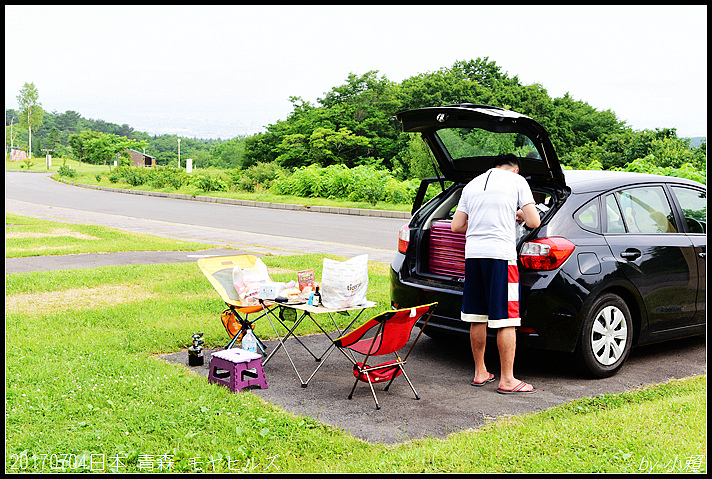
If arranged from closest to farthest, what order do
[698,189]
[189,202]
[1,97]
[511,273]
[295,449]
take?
[1,97], [295,449], [511,273], [698,189], [189,202]

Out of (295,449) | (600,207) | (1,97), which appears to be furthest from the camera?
(600,207)

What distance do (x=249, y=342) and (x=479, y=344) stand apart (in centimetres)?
188

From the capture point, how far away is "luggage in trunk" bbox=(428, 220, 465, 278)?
5.98m

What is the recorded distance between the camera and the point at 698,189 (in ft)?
21.4

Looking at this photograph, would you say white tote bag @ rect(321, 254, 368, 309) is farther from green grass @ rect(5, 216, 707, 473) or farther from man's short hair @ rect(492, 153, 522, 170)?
man's short hair @ rect(492, 153, 522, 170)

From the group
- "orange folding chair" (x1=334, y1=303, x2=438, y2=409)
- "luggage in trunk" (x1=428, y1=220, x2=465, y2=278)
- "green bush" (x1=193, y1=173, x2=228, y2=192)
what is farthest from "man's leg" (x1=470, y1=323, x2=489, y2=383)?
"green bush" (x1=193, y1=173, x2=228, y2=192)

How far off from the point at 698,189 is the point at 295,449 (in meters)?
4.70

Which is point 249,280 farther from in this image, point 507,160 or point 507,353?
point 507,160

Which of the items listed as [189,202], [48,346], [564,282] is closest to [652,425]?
[564,282]

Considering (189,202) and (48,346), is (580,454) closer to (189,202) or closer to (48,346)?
(48,346)

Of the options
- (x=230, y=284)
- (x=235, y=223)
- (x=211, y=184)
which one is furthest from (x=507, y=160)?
(x=211, y=184)

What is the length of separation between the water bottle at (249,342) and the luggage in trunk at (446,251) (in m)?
1.67

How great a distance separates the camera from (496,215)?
5098mm

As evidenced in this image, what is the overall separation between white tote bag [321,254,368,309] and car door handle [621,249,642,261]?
2096mm
